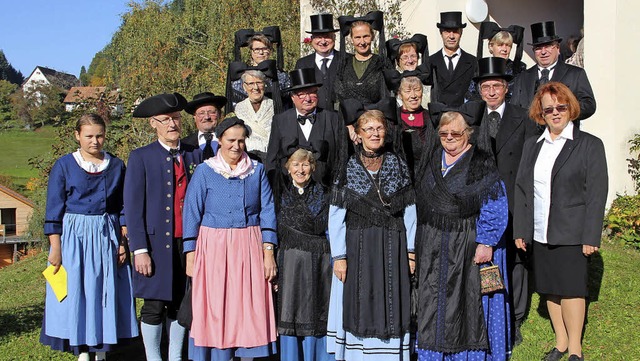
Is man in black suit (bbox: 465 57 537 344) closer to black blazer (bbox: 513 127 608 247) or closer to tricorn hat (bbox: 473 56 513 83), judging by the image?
tricorn hat (bbox: 473 56 513 83)

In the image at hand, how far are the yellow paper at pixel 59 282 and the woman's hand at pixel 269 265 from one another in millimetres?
1504

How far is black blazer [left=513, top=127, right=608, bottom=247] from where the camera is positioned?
16.8 ft

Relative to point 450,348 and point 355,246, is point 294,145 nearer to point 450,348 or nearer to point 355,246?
point 355,246

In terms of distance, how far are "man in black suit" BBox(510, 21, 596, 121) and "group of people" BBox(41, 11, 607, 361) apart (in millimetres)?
703

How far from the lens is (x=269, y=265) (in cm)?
525

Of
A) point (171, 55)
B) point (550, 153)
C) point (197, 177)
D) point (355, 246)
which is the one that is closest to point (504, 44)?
point (550, 153)

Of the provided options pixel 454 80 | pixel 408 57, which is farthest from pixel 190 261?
pixel 454 80

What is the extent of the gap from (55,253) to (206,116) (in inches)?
61.2

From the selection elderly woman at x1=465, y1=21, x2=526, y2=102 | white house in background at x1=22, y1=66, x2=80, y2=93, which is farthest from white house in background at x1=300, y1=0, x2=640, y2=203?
white house in background at x1=22, y1=66, x2=80, y2=93

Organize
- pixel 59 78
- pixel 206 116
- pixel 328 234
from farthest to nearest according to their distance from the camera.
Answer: pixel 59 78, pixel 206 116, pixel 328 234

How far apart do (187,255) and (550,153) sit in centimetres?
265

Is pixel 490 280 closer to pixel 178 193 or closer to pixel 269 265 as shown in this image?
pixel 269 265

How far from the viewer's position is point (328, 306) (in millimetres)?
5297

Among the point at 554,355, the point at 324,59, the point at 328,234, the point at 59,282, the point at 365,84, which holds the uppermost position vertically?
the point at 324,59
